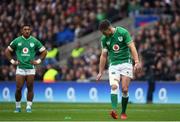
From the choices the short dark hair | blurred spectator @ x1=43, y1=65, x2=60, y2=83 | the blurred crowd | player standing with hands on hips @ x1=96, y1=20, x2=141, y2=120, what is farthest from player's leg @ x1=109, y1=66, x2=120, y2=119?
blurred spectator @ x1=43, y1=65, x2=60, y2=83

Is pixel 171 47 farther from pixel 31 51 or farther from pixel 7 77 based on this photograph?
pixel 31 51

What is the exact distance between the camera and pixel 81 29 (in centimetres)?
3834

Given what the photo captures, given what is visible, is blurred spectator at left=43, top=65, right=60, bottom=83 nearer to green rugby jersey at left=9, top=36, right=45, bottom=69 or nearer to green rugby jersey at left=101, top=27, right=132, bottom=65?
green rugby jersey at left=9, top=36, right=45, bottom=69

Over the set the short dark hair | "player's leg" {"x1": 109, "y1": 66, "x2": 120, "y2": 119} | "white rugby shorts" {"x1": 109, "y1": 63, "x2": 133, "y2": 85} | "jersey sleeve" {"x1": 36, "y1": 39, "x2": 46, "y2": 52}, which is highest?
the short dark hair

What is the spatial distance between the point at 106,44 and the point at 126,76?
39.0 inches

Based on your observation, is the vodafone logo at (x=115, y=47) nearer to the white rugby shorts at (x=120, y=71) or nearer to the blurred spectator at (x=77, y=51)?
the white rugby shorts at (x=120, y=71)

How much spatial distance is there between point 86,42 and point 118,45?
1797 cm

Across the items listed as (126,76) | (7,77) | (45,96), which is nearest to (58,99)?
(45,96)

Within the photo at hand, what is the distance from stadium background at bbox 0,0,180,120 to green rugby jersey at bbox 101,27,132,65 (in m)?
10.6

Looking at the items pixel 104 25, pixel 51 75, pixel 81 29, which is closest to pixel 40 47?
pixel 104 25

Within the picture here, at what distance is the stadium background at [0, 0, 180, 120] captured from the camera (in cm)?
3219

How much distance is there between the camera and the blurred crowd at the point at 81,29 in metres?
33.0

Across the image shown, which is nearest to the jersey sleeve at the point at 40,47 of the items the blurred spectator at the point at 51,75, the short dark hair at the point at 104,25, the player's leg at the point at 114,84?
the player's leg at the point at 114,84

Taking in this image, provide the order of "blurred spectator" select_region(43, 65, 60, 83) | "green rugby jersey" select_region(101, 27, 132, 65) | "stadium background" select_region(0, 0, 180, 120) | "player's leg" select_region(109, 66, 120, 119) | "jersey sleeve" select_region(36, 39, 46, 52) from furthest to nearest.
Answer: "blurred spectator" select_region(43, 65, 60, 83)
"stadium background" select_region(0, 0, 180, 120)
"jersey sleeve" select_region(36, 39, 46, 52)
"green rugby jersey" select_region(101, 27, 132, 65)
"player's leg" select_region(109, 66, 120, 119)
